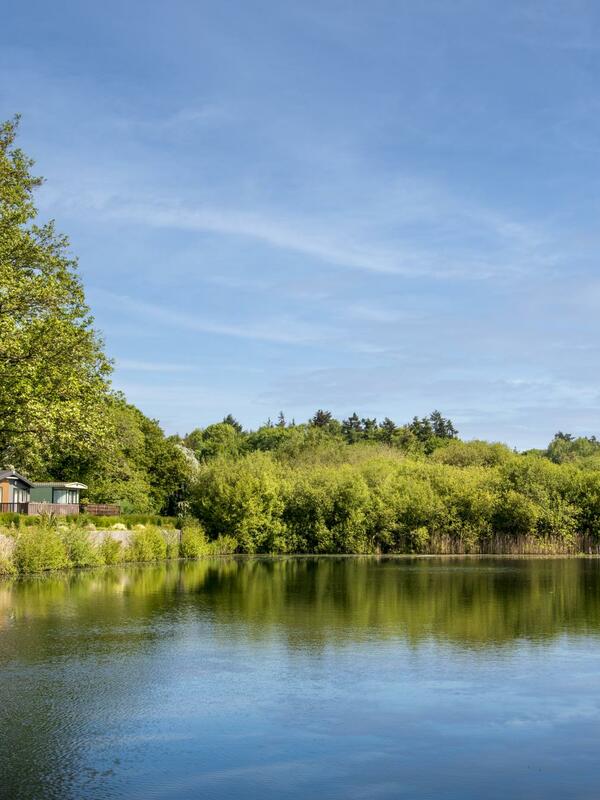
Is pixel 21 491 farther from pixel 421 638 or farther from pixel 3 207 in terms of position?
pixel 421 638

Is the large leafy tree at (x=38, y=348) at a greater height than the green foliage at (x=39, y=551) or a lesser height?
greater

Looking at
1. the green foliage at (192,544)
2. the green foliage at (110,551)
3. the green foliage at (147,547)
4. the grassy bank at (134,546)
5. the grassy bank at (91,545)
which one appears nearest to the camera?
the grassy bank at (91,545)

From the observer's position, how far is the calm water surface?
980 centimetres

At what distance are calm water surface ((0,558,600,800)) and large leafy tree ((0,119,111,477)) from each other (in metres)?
5.08

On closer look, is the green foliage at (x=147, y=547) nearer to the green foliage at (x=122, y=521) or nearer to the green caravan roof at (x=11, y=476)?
the green foliage at (x=122, y=521)

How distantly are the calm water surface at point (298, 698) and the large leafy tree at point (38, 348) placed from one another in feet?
16.7

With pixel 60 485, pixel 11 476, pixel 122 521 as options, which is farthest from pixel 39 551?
pixel 60 485

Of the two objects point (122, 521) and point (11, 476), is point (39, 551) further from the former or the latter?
point (11, 476)

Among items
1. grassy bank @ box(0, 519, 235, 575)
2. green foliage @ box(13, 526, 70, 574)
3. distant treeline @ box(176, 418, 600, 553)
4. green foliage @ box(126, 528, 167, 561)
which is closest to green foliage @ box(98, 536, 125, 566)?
grassy bank @ box(0, 519, 235, 575)

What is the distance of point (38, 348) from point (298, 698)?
15.7 m

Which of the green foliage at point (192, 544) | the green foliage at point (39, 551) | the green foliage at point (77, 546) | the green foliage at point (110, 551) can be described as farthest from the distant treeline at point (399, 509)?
the green foliage at point (39, 551)

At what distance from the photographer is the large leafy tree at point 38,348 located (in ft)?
80.6

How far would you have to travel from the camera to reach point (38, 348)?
25500mm

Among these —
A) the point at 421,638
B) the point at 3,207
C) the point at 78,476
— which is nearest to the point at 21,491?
the point at 78,476
